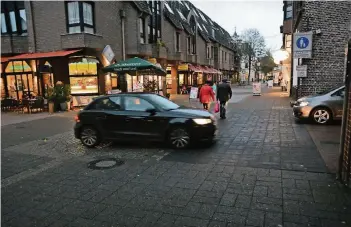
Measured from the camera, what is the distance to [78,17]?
1708cm

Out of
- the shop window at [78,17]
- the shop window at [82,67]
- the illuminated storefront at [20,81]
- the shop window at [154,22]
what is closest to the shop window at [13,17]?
the illuminated storefront at [20,81]

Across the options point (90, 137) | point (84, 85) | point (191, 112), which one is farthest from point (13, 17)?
point (191, 112)

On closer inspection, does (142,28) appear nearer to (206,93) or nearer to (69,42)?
(69,42)

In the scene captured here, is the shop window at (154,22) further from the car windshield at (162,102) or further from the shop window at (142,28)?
the car windshield at (162,102)

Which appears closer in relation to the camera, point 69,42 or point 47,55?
point 47,55

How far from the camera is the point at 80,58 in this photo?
17516mm

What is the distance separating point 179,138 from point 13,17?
17750mm

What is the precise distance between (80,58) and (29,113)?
14.6ft

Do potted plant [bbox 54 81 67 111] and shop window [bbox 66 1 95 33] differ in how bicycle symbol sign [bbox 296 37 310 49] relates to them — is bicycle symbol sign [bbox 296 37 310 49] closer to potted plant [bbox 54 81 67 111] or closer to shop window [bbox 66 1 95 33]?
shop window [bbox 66 1 95 33]

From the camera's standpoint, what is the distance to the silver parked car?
9.95 m

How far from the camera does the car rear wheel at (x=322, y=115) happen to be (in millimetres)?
10117

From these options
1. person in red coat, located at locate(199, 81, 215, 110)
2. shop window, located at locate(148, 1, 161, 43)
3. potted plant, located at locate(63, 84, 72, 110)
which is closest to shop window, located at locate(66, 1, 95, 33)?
potted plant, located at locate(63, 84, 72, 110)

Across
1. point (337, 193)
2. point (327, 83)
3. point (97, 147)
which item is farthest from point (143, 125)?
point (327, 83)

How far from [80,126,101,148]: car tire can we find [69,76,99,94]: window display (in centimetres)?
1082
